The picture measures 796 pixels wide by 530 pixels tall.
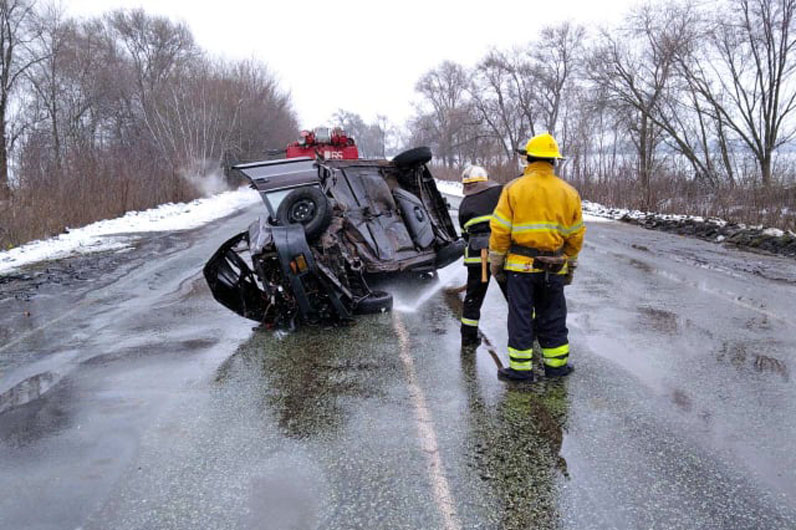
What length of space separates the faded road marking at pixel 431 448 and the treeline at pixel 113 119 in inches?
470

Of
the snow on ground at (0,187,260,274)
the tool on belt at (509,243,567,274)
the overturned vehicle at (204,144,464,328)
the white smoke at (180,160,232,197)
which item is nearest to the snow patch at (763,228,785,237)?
the overturned vehicle at (204,144,464,328)

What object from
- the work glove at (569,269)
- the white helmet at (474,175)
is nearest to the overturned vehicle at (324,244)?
the white helmet at (474,175)

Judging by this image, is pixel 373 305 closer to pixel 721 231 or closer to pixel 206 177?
pixel 721 231

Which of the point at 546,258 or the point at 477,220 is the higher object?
the point at 477,220

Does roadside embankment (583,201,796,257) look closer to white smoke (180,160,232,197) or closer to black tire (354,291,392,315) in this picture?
black tire (354,291,392,315)

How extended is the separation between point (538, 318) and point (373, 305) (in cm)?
210

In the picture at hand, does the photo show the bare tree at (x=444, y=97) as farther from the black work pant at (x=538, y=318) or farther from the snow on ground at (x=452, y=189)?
the black work pant at (x=538, y=318)

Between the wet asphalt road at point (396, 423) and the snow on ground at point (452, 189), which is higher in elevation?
the snow on ground at point (452, 189)

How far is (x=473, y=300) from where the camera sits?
5520mm

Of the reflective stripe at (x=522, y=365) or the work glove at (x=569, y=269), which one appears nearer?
the reflective stripe at (x=522, y=365)

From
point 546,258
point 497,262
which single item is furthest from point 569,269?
point 497,262

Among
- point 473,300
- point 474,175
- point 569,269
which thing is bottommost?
point 473,300

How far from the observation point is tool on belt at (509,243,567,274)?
453 centimetres

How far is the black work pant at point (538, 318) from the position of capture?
4.59 m
